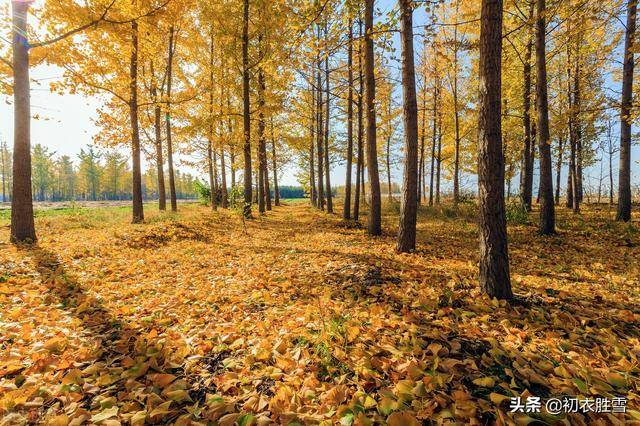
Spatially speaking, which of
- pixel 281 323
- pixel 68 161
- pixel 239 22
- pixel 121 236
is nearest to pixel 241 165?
pixel 239 22

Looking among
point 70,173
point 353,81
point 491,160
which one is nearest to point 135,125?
point 353,81

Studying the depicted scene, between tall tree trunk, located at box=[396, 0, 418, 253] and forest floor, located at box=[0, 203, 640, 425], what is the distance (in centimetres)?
69

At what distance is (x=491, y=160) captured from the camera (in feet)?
11.7

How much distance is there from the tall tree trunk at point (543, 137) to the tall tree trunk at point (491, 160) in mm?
6125

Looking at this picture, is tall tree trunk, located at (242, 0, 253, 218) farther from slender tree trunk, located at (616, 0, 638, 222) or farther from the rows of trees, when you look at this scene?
slender tree trunk, located at (616, 0, 638, 222)

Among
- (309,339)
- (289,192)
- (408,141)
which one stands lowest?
(309,339)

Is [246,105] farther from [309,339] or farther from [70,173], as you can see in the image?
[70,173]

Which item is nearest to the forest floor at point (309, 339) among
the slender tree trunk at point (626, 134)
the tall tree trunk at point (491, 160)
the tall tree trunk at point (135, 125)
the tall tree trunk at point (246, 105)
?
the tall tree trunk at point (491, 160)

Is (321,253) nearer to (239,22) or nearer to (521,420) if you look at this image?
(521,420)

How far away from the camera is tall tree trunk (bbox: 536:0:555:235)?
791cm

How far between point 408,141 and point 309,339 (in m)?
5.14

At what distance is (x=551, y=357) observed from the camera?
251 cm

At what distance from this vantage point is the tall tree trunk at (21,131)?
256 inches

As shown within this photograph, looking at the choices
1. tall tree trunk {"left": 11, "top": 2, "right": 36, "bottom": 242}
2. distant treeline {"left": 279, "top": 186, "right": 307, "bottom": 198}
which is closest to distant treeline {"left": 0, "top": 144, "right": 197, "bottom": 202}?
distant treeline {"left": 279, "top": 186, "right": 307, "bottom": 198}
